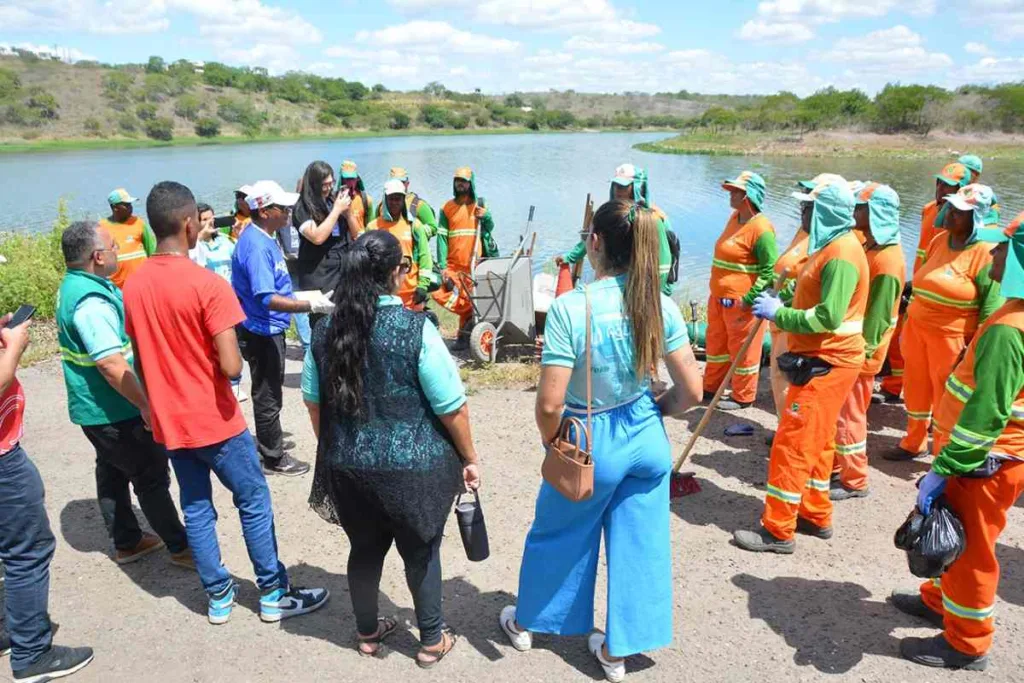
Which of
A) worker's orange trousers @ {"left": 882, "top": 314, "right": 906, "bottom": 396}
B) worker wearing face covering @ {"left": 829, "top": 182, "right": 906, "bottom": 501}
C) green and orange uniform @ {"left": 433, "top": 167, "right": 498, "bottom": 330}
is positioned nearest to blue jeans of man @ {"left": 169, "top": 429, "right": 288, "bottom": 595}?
worker wearing face covering @ {"left": 829, "top": 182, "right": 906, "bottom": 501}

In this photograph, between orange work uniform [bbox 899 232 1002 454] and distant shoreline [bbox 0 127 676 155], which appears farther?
distant shoreline [bbox 0 127 676 155]

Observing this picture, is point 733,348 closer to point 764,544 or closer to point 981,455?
point 764,544

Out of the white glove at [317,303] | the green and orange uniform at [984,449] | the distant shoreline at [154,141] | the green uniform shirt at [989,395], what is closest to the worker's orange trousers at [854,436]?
the green and orange uniform at [984,449]

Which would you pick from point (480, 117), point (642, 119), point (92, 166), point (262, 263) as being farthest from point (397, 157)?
point (642, 119)

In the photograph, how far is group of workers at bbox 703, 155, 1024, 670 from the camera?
8.63 feet

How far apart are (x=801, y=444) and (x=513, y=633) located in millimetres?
1771

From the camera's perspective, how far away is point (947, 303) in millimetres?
4535

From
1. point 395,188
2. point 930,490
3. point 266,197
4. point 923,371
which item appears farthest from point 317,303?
point 923,371

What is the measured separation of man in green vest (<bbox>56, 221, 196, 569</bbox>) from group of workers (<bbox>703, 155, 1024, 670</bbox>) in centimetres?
305

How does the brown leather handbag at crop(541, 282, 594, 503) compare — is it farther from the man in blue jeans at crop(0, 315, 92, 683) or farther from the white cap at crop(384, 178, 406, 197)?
the white cap at crop(384, 178, 406, 197)

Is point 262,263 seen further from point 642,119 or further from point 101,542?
point 642,119

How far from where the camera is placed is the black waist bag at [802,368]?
368 cm

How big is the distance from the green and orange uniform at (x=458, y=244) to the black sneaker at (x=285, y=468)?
118 inches

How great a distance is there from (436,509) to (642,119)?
10858 cm
